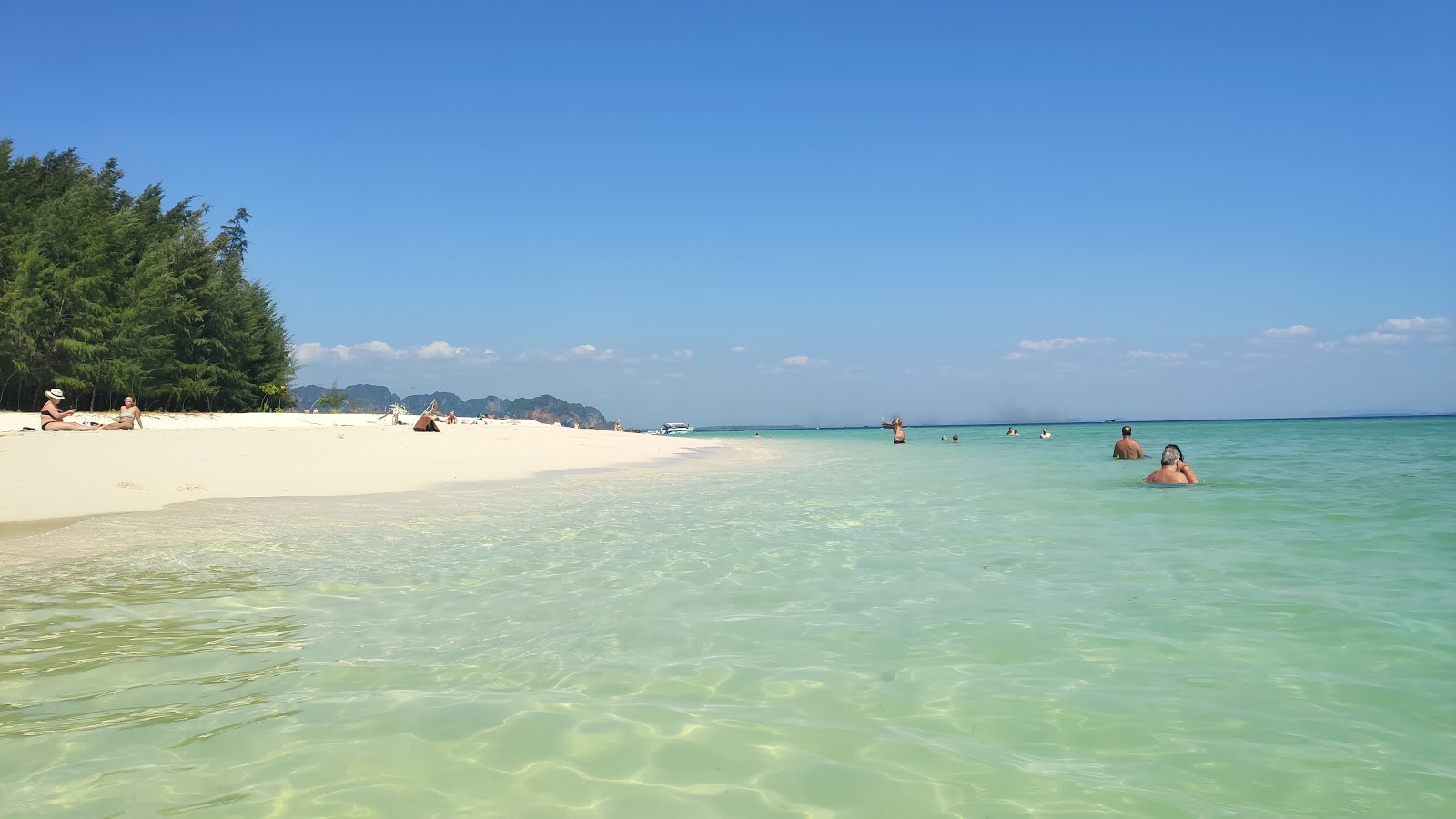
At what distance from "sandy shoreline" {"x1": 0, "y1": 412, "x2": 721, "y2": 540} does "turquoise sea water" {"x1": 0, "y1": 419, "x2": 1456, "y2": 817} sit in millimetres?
3657

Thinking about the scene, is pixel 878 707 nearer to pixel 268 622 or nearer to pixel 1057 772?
pixel 1057 772

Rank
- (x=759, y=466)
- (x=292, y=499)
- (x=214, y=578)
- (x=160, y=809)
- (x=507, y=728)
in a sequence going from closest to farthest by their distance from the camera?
(x=160, y=809)
(x=507, y=728)
(x=214, y=578)
(x=292, y=499)
(x=759, y=466)

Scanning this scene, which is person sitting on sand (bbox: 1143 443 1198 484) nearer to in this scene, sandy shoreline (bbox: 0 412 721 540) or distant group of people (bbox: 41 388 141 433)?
sandy shoreline (bbox: 0 412 721 540)

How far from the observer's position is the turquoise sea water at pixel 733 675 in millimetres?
3129

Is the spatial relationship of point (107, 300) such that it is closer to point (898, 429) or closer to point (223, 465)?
point (223, 465)

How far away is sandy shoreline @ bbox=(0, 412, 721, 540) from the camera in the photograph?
481 inches

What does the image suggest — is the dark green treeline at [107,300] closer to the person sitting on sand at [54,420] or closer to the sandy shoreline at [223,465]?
the sandy shoreline at [223,465]

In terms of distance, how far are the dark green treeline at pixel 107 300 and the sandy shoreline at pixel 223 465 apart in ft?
11.0

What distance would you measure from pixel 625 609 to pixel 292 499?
31.8 ft

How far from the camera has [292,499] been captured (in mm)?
13328

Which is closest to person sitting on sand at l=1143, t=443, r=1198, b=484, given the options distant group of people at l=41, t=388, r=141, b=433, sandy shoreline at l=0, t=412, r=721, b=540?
sandy shoreline at l=0, t=412, r=721, b=540

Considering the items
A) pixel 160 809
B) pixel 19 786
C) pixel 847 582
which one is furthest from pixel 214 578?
pixel 847 582

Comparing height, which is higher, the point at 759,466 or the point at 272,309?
the point at 272,309

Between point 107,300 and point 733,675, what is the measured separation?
1390 inches
